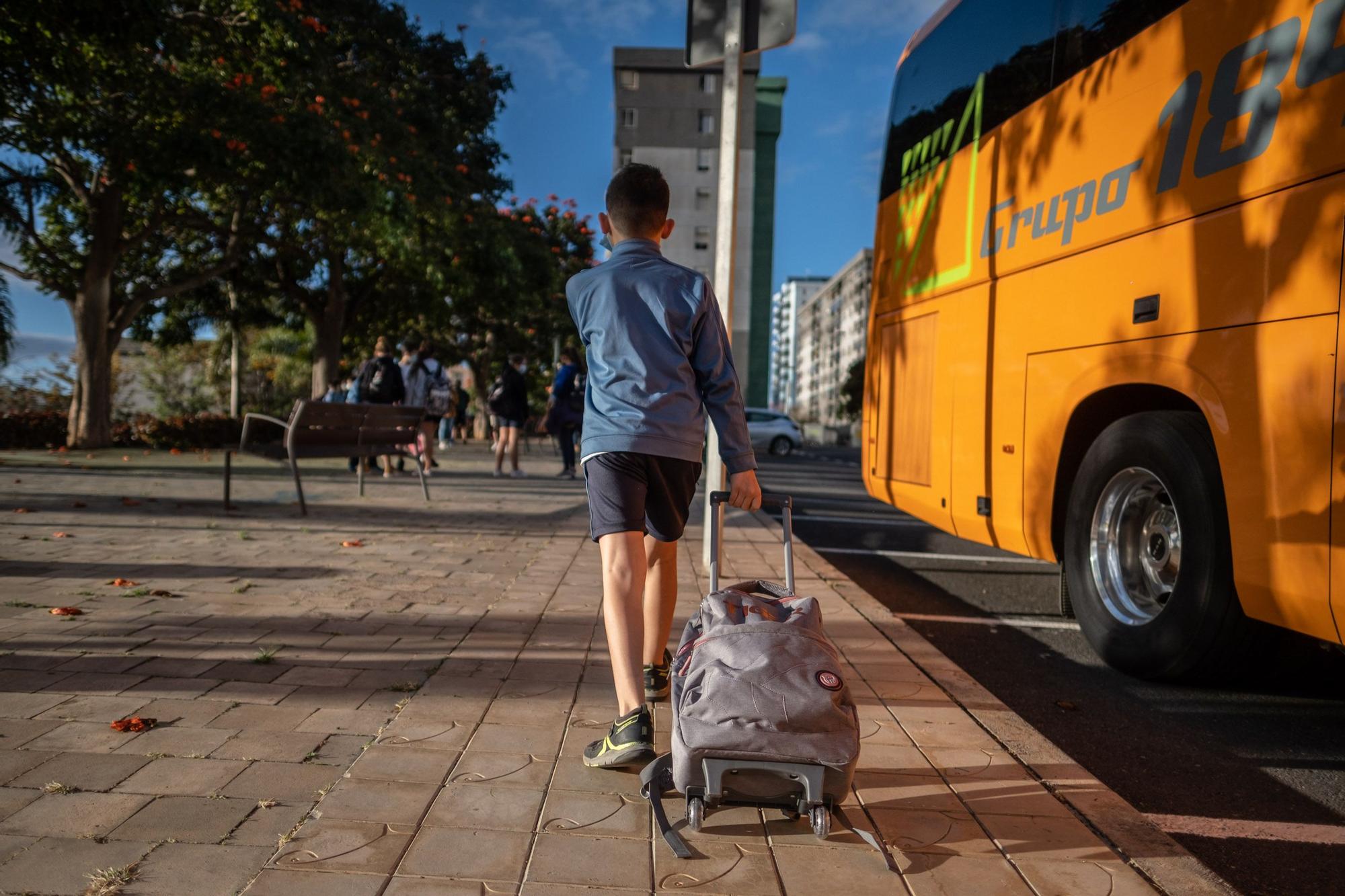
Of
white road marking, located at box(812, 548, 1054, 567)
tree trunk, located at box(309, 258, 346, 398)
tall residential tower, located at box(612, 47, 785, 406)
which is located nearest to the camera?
white road marking, located at box(812, 548, 1054, 567)

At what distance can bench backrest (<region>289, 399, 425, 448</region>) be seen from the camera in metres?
9.23

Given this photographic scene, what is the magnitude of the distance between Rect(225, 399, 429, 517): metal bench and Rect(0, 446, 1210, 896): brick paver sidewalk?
2.83 metres

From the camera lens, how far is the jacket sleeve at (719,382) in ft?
10.5

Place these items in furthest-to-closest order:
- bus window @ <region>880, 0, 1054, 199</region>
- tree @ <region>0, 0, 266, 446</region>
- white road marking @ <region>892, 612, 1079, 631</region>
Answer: tree @ <region>0, 0, 266, 446</region>, white road marking @ <region>892, 612, 1079, 631</region>, bus window @ <region>880, 0, 1054, 199</region>

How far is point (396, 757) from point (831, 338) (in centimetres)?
15558

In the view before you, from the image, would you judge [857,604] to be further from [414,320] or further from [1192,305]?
[414,320]

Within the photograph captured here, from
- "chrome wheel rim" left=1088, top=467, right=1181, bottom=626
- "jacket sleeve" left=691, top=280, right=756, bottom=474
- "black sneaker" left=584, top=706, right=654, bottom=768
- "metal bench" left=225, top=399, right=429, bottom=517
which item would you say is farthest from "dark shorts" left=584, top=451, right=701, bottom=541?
"metal bench" left=225, top=399, right=429, bottom=517

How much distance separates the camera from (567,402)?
15.6 metres

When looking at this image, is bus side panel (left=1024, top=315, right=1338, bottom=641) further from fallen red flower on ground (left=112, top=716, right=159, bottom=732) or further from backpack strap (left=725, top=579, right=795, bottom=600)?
fallen red flower on ground (left=112, top=716, right=159, bottom=732)

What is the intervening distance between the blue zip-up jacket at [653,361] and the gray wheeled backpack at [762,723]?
70 centimetres

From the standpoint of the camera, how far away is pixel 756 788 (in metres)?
2.54

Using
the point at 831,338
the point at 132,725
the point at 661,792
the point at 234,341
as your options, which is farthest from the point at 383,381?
the point at 831,338

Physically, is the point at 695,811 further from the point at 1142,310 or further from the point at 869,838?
the point at 1142,310

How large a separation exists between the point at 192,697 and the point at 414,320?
30.1 m
